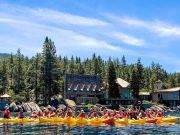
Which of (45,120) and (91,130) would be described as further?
(45,120)

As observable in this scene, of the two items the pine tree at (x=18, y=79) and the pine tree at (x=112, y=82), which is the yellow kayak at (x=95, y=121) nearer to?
the pine tree at (x=112, y=82)

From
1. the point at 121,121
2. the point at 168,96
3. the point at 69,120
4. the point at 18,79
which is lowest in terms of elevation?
the point at 121,121

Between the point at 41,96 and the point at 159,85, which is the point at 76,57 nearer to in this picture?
the point at 159,85

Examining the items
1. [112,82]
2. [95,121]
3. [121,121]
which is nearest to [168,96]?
[112,82]

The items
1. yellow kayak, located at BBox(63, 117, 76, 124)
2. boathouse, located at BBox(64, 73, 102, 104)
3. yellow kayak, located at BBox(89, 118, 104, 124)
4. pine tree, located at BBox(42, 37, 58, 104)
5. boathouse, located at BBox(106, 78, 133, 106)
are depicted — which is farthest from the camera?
boathouse, located at BBox(106, 78, 133, 106)

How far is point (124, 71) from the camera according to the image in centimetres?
14625

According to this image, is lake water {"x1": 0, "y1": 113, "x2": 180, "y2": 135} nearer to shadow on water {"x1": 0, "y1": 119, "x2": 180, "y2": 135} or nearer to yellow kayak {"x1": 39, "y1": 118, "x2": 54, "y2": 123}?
shadow on water {"x1": 0, "y1": 119, "x2": 180, "y2": 135}

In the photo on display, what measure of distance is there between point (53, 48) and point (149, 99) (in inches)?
1911

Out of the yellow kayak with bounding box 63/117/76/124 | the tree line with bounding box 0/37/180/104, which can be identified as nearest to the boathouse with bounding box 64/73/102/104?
the tree line with bounding box 0/37/180/104

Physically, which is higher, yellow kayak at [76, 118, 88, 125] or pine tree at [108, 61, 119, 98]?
pine tree at [108, 61, 119, 98]

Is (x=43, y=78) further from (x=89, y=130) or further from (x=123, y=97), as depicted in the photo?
(x=89, y=130)

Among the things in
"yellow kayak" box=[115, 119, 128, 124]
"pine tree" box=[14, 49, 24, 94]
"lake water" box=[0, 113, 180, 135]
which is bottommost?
"lake water" box=[0, 113, 180, 135]

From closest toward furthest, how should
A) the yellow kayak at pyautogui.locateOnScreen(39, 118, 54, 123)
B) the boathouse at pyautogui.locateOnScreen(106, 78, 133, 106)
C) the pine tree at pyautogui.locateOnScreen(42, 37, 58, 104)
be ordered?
the yellow kayak at pyautogui.locateOnScreen(39, 118, 54, 123) → the pine tree at pyautogui.locateOnScreen(42, 37, 58, 104) → the boathouse at pyautogui.locateOnScreen(106, 78, 133, 106)

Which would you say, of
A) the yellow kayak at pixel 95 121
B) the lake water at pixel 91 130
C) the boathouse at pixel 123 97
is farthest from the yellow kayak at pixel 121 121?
the boathouse at pixel 123 97
